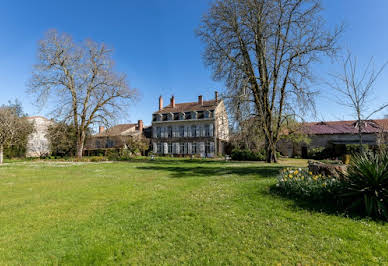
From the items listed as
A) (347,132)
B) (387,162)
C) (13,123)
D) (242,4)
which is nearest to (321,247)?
(387,162)

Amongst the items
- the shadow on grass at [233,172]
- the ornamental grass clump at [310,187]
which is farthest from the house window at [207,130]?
the ornamental grass clump at [310,187]

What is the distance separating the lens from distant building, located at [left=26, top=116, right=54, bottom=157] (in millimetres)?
28881

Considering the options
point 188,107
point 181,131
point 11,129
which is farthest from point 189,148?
point 11,129

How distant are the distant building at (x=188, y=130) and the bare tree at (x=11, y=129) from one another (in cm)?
1910

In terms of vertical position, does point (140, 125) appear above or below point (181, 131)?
above

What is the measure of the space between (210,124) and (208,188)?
27.6m

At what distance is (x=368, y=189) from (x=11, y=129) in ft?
95.1

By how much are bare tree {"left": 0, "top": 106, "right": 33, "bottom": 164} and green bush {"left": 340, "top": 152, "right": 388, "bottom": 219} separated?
26.4 m

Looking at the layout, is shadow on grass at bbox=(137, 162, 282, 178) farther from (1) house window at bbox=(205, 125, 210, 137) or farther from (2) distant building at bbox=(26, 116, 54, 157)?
(2) distant building at bbox=(26, 116, 54, 157)

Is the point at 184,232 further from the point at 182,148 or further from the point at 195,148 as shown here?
the point at 182,148

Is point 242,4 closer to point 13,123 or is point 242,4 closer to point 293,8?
point 293,8

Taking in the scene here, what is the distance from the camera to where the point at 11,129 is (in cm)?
2114

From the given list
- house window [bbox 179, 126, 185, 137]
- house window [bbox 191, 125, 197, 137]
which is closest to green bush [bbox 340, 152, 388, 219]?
house window [bbox 191, 125, 197, 137]

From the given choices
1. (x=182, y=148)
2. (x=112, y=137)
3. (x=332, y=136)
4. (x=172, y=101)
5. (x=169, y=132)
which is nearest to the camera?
(x=332, y=136)
